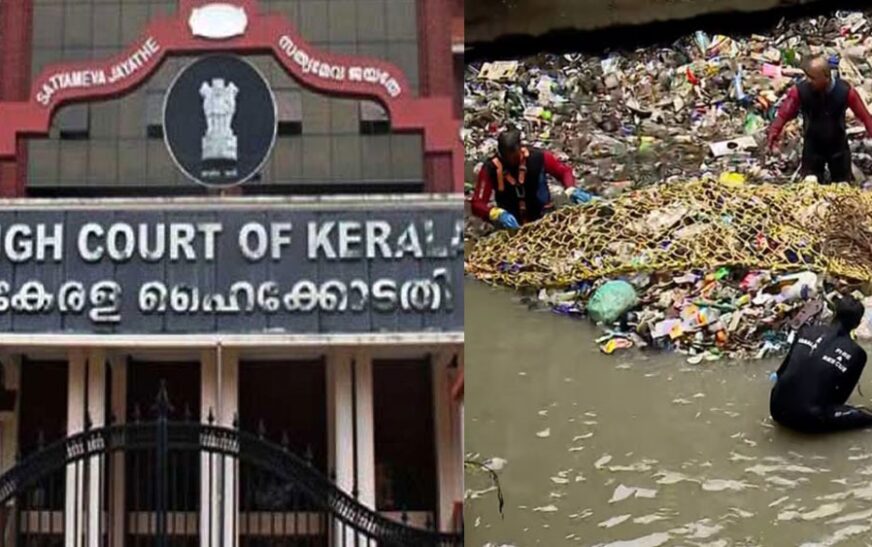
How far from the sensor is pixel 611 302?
5215 millimetres

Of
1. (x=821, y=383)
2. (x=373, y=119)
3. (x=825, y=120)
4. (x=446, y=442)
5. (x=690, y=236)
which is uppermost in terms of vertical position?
(x=825, y=120)

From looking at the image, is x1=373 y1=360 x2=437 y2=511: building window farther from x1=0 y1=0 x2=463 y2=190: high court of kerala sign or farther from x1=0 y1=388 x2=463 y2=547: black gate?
x1=0 y1=0 x2=463 y2=190: high court of kerala sign

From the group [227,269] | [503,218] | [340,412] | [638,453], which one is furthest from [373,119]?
[503,218]

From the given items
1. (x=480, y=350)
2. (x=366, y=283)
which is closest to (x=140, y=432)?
(x=366, y=283)

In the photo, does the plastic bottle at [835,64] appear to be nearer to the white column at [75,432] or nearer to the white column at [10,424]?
the white column at [75,432]

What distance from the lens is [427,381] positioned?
387 cm

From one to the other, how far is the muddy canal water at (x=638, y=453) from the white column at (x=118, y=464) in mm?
931

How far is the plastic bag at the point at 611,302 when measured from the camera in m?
5.20

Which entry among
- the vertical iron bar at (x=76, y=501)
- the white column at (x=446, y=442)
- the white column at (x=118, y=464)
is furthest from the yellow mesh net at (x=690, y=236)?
the vertical iron bar at (x=76, y=501)

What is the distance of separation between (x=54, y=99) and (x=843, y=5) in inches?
161

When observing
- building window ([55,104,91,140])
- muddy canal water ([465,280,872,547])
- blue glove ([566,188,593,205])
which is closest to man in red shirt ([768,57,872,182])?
blue glove ([566,188,593,205])

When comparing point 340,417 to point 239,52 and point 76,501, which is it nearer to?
point 76,501

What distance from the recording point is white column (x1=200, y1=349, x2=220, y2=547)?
3.74m

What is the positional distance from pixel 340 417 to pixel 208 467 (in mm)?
353
